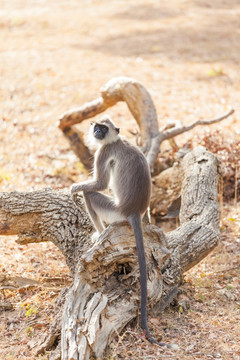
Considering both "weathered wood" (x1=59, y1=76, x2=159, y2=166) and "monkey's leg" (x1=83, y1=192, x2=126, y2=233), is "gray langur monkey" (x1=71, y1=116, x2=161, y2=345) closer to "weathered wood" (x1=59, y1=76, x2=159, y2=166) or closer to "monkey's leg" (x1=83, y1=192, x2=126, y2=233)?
"monkey's leg" (x1=83, y1=192, x2=126, y2=233)

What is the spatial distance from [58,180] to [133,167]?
4.64 m

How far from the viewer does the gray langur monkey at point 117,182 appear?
16.5 ft

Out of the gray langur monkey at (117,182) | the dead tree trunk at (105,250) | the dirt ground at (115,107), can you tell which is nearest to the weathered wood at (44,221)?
the dead tree trunk at (105,250)

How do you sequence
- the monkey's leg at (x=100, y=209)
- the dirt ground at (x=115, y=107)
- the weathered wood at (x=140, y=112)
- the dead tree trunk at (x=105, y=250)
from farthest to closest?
the weathered wood at (x=140, y=112) < the monkey's leg at (x=100, y=209) < the dirt ground at (x=115, y=107) < the dead tree trunk at (x=105, y=250)

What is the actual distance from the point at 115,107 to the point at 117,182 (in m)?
7.33

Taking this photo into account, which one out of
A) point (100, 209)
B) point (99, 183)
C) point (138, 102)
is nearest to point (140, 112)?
point (138, 102)

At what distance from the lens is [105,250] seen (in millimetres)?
4562

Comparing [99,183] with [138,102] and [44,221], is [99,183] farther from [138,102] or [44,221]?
[138,102]

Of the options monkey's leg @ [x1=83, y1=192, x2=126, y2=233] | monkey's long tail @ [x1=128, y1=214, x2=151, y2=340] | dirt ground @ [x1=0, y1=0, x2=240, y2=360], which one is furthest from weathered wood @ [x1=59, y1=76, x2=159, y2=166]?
monkey's long tail @ [x1=128, y1=214, x2=151, y2=340]

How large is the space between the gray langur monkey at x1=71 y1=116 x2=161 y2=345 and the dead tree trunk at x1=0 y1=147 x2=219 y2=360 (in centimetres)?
25

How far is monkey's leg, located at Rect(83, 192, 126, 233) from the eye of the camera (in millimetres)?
5246

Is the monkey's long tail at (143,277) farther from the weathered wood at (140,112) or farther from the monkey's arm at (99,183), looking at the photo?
the weathered wood at (140,112)

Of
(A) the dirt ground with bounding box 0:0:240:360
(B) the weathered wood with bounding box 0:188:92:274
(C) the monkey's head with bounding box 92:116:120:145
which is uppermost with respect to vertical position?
(C) the monkey's head with bounding box 92:116:120:145

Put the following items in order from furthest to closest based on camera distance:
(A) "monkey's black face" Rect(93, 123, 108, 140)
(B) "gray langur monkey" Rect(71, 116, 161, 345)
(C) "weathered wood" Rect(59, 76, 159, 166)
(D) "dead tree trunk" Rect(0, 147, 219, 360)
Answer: (C) "weathered wood" Rect(59, 76, 159, 166) < (A) "monkey's black face" Rect(93, 123, 108, 140) < (B) "gray langur monkey" Rect(71, 116, 161, 345) < (D) "dead tree trunk" Rect(0, 147, 219, 360)
